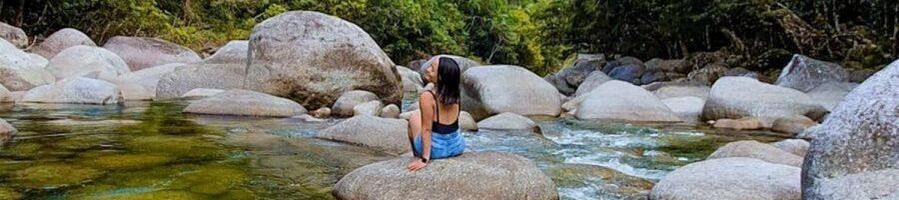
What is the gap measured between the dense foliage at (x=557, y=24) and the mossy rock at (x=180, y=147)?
38.0 feet

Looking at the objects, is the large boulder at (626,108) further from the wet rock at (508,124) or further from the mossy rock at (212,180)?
the mossy rock at (212,180)

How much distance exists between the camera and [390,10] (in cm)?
3183

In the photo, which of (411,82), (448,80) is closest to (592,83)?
(411,82)

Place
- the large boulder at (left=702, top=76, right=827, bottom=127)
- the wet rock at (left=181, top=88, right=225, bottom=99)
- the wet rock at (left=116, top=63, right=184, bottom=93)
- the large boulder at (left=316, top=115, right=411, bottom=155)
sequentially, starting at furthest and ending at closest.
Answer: the wet rock at (left=116, top=63, right=184, bottom=93), the wet rock at (left=181, top=88, right=225, bottom=99), the large boulder at (left=702, top=76, right=827, bottom=127), the large boulder at (left=316, top=115, right=411, bottom=155)

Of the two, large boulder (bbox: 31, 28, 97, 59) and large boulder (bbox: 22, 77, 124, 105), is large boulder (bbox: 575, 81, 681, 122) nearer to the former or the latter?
large boulder (bbox: 22, 77, 124, 105)

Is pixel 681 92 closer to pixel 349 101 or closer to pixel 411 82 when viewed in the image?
pixel 349 101

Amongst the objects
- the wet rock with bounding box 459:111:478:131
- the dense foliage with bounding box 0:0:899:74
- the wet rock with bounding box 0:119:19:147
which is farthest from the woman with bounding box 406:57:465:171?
the dense foliage with bounding box 0:0:899:74

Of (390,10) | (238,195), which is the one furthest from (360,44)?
(390,10)

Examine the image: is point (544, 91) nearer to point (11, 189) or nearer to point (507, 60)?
point (11, 189)

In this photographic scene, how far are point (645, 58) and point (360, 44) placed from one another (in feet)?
53.7

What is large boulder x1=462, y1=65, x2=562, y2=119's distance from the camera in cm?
1209

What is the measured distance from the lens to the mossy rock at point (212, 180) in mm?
4793

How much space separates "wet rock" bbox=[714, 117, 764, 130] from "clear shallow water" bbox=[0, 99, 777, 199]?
20.5 inches

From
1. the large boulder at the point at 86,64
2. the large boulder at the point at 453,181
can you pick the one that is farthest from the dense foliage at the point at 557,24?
the large boulder at the point at 453,181
